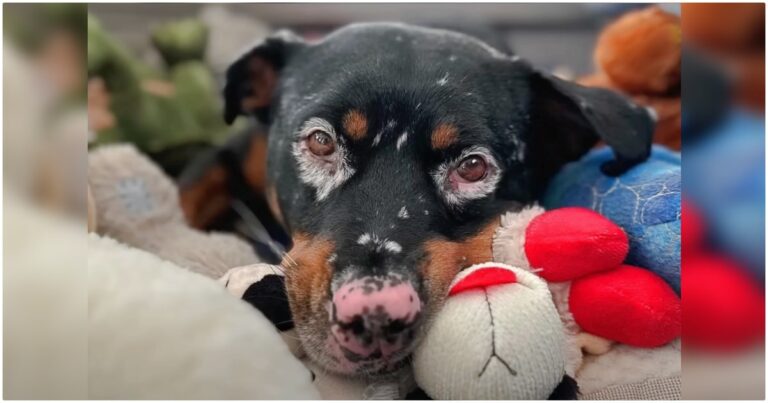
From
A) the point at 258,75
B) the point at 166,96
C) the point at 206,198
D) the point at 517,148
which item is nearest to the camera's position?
the point at 517,148

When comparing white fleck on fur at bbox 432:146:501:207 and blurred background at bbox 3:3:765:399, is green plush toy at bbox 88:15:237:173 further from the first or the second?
white fleck on fur at bbox 432:146:501:207

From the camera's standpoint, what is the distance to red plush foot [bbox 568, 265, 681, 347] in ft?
4.20

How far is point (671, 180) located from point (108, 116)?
1.78m

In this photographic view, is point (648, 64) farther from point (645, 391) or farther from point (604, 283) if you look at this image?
point (645, 391)

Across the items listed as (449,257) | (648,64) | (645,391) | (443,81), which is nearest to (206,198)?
(443,81)

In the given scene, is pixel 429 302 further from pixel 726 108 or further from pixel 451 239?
pixel 726 108

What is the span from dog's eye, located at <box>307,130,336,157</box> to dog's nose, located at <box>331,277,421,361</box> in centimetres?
43

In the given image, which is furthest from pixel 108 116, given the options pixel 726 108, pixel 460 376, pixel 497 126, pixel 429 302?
pixel 726 108

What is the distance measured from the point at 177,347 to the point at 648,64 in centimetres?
139

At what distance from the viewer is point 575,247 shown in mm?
1288

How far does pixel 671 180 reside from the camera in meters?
1.45

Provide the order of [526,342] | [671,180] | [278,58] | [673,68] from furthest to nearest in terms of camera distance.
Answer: [278,58]
[673,68]
[671,180]
[526,342]

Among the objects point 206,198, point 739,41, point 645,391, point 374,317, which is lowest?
point 206,198

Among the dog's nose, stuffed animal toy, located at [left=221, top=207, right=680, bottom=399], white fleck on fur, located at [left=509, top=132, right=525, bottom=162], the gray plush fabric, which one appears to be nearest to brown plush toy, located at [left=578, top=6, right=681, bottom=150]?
white fleck on fur, located at [left=509, top=132, right=525, bottom=162]
